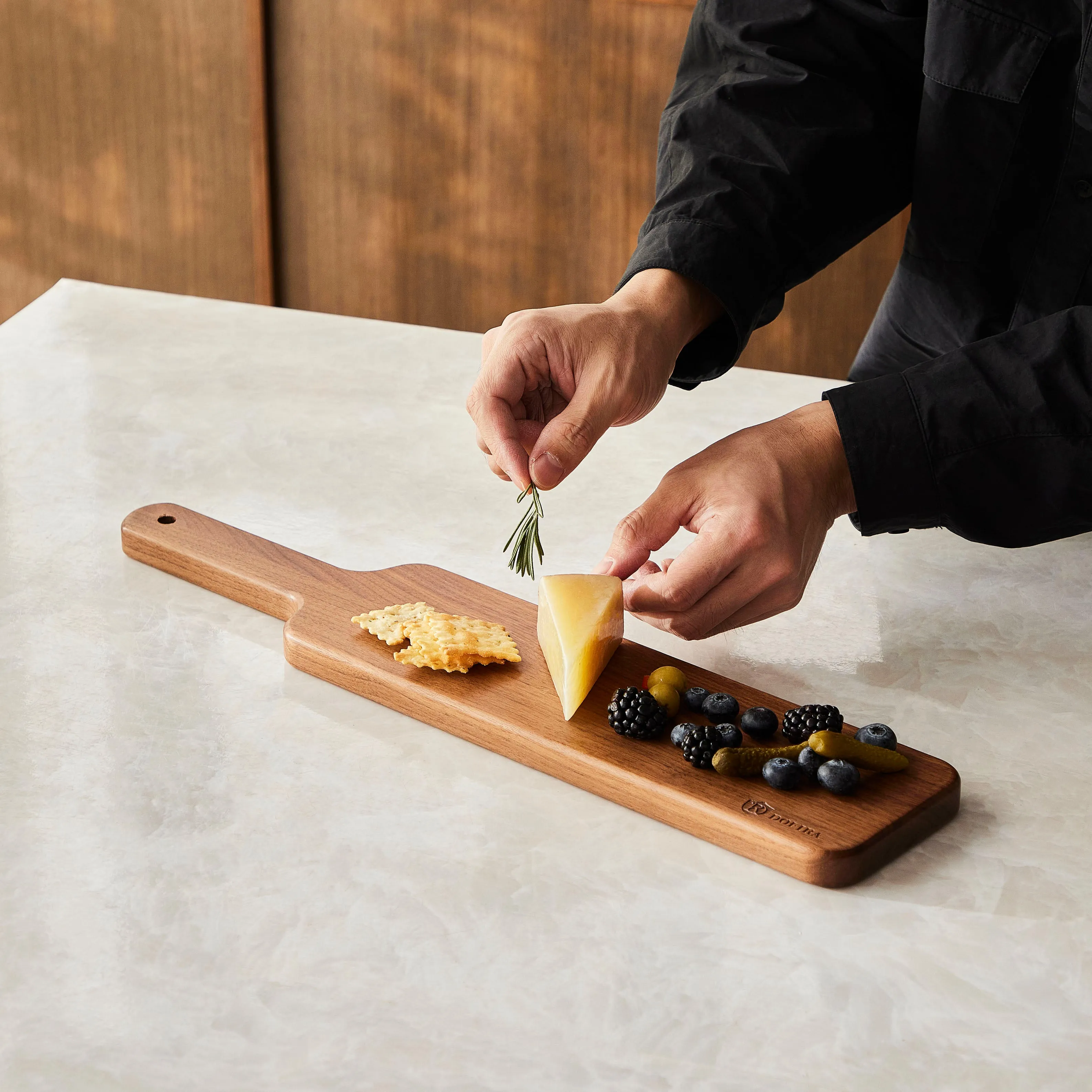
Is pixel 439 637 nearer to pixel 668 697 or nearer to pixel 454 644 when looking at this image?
pixel 454 644

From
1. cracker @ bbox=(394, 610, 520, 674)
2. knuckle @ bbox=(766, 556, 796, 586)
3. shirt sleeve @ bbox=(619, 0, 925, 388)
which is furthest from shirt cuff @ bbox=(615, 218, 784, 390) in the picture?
cracker @ bbox=(394, 610, 520, 674)

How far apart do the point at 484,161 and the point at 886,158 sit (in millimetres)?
1989

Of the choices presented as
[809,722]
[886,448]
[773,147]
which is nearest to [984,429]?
[886,448]

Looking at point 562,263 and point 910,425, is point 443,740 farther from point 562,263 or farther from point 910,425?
point 562,263

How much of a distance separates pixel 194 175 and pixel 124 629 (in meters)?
2.61

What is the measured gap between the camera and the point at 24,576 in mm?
1175

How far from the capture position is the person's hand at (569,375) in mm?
1112

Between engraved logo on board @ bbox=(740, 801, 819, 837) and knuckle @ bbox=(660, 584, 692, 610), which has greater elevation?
knuckle @ bbox=(660, 584, 692, 610)

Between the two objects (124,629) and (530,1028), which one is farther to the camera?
(124,629)

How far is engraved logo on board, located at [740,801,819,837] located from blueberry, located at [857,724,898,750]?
9cm

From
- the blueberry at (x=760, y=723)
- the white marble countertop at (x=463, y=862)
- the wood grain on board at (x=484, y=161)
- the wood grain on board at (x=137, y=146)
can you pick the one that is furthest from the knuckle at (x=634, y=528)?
the wood grain on board at (x=137, y=146)

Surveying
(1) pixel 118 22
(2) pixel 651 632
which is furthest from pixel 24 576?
(1) pixel 118 22

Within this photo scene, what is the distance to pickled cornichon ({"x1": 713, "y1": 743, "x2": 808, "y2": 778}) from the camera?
89 cm

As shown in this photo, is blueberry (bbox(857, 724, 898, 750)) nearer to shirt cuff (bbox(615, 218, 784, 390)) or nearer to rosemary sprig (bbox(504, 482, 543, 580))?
rosemary sprig (bbox(504, 482, 543, 580))
